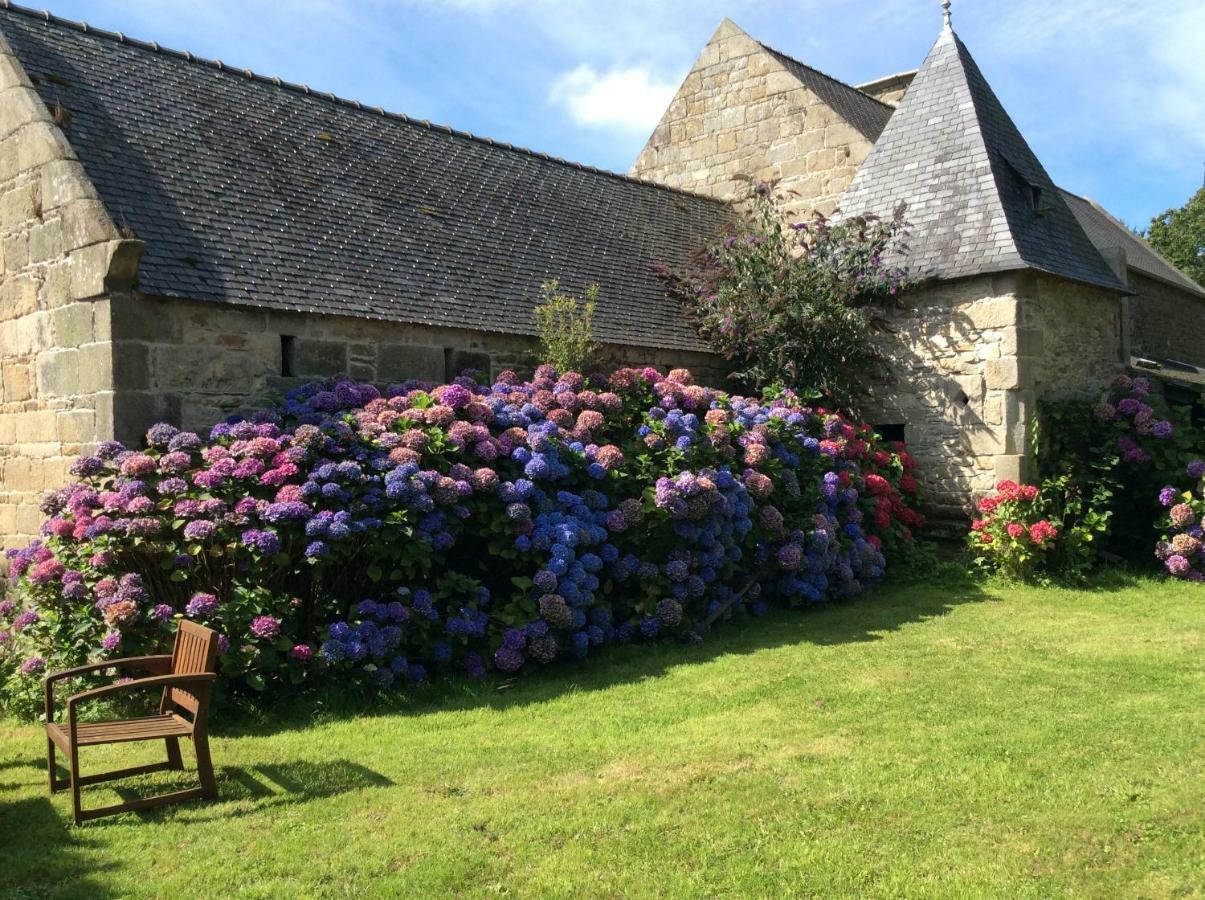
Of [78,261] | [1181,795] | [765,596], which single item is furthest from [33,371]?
[1181,795]

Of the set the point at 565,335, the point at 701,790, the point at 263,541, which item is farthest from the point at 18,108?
the point at 701,790

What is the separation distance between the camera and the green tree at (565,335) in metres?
9.80

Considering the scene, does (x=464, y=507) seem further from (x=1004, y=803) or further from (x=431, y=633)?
(x=1004, y=803)

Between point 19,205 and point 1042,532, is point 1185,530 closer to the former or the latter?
point 1042,532

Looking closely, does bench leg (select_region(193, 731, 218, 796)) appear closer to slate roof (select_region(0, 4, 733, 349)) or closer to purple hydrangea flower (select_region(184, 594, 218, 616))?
purple hydrangea flower (select_region(184, 594, 218, 616))

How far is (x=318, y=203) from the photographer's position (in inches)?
394

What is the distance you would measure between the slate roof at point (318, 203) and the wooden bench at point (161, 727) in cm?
376

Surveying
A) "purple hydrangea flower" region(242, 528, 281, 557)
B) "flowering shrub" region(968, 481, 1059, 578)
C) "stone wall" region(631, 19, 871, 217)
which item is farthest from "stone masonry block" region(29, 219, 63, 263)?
"stone wall" region(631, 19, 871, 217)

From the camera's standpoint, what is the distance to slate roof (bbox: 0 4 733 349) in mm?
8516

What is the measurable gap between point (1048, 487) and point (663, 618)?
216 inches

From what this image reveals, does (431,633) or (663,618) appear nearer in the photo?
(431,633)

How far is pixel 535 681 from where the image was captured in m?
6.82

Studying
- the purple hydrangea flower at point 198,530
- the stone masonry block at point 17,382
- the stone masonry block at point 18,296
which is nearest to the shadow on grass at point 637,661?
the purple hydrangea flower at point 198,530

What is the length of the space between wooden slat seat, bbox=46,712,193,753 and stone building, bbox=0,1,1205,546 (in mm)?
3397
